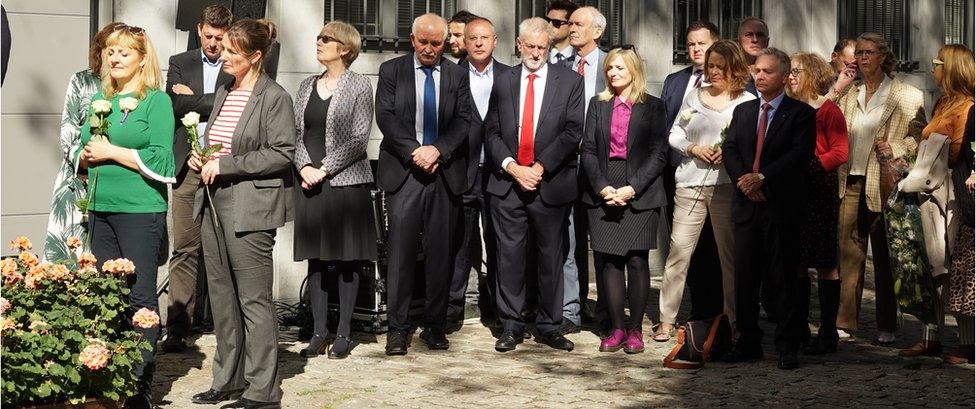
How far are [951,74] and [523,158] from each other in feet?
Result: 9.12

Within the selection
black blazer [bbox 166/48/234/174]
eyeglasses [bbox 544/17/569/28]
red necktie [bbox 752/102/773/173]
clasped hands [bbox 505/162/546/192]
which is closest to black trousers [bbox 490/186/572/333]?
clasped hands [bbox 505/162/546/192]

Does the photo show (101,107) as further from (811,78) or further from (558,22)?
(558,22)

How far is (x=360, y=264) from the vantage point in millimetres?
11258

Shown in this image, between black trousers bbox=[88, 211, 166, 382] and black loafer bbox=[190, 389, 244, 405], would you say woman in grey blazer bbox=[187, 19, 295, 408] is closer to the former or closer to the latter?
black loafer bbox=[190, 389, 244, 405]

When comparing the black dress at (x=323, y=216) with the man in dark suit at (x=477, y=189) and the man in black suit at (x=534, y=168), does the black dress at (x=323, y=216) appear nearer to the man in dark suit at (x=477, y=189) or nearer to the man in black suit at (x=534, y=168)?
the man in dark suit at (x=477, y=189)

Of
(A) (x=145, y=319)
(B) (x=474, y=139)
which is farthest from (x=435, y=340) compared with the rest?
(A) (x=145, y=319)

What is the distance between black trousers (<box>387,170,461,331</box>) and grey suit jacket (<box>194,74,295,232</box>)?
207cm

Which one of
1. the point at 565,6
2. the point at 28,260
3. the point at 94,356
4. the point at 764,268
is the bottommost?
the point at 94,356

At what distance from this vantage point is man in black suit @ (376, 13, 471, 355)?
10.9 meters

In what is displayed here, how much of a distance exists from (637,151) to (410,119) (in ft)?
4.96

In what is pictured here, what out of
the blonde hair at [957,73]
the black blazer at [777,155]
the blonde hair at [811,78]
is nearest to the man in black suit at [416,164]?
the black blazer at [777,155]

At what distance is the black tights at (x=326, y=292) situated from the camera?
1075 centimetres

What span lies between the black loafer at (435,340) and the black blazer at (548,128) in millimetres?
1009

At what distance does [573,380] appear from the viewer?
980 cm
